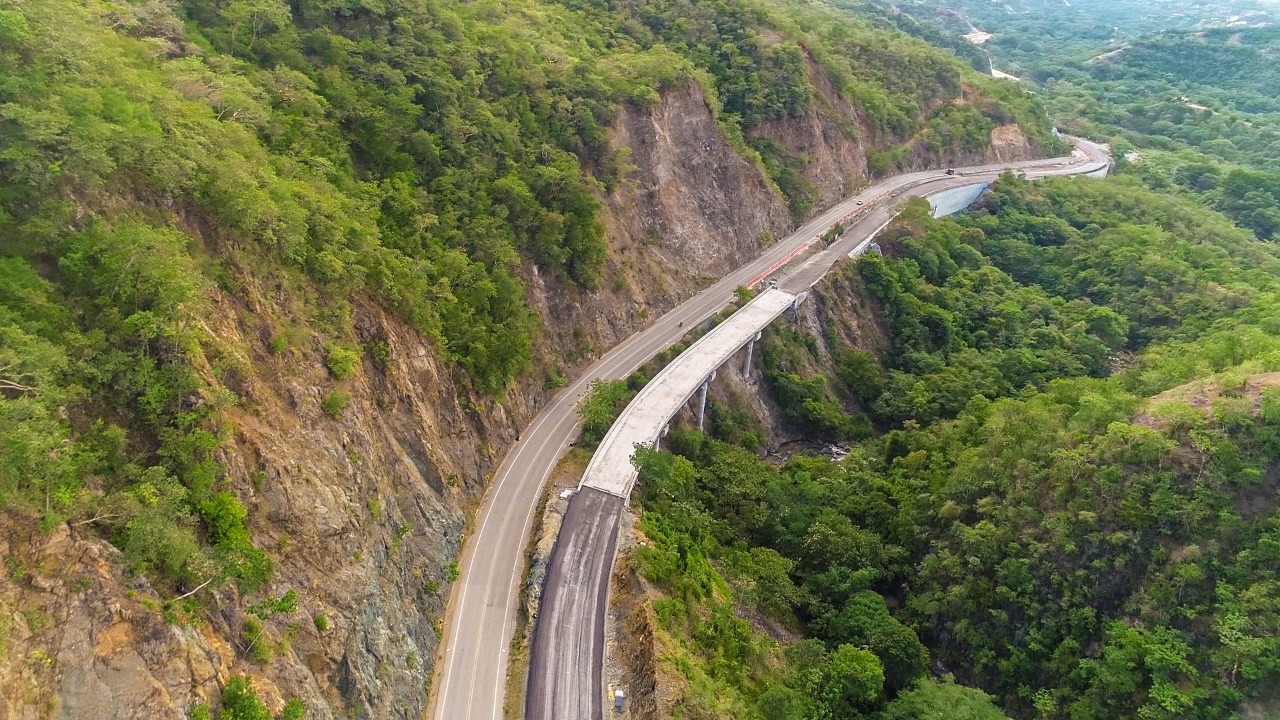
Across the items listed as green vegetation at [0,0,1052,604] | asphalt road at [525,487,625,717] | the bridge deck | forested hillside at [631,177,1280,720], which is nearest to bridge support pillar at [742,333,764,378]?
the bridge deck

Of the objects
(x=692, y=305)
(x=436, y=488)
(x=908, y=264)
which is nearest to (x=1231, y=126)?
(x=908, y=264)

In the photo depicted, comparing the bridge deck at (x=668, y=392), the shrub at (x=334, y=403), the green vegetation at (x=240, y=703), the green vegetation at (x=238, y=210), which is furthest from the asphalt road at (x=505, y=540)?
the shrub at (x=334, y=403)

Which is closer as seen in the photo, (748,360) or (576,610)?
(576,610)

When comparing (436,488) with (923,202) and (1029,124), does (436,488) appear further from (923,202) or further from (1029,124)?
(1029,124)

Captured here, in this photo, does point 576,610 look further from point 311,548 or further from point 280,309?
point 280,309

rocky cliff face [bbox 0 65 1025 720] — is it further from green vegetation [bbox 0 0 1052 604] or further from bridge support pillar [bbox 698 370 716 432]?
bridge support pillar [bbox 698 370 716 432]

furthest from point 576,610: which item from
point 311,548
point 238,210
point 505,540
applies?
point 238,210

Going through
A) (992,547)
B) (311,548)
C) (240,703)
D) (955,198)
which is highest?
(311,548)
